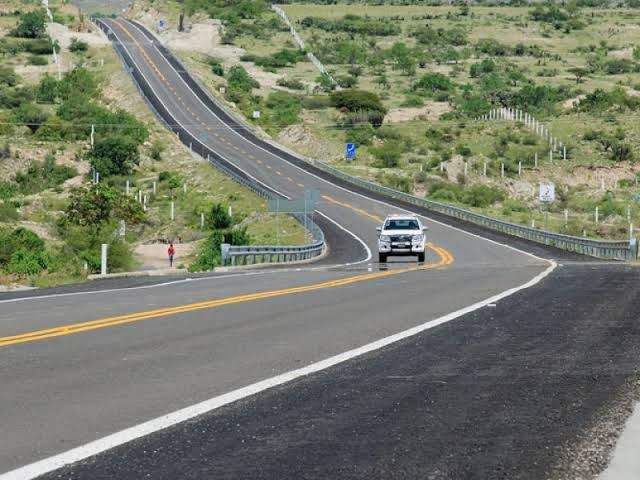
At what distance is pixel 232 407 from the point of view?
29.8 feet

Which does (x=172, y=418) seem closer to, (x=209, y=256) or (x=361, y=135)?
(x=209, y=256)

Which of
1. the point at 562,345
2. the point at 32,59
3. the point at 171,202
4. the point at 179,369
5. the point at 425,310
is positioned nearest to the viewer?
the point at 179,369

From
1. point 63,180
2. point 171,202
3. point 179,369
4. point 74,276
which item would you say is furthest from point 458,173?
point 179,369

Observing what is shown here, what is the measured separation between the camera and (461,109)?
132750 mm

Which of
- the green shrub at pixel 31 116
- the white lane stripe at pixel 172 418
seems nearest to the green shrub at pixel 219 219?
the green shrub at pixel 31 116

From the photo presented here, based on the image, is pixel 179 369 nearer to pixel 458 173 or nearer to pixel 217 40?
pixel 458 173

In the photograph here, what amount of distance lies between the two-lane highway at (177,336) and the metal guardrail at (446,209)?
18367 mm

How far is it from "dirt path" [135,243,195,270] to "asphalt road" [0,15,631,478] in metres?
35.8

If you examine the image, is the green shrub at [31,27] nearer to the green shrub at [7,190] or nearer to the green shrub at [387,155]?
the green shrub at [7,190]

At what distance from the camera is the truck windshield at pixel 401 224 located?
44500 mm

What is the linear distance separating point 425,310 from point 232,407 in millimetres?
9261

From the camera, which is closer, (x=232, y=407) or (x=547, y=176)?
(x=232, y=407)

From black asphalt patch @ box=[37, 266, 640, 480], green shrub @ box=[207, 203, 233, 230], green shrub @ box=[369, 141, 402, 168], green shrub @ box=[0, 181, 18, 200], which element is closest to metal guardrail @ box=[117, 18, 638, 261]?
green shrub @ box=[369, 141, 402, 168]

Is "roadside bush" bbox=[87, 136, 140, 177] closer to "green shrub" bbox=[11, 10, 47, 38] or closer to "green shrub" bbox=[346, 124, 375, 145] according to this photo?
"green shrub" bbox=[346, 124, 375, 145]
